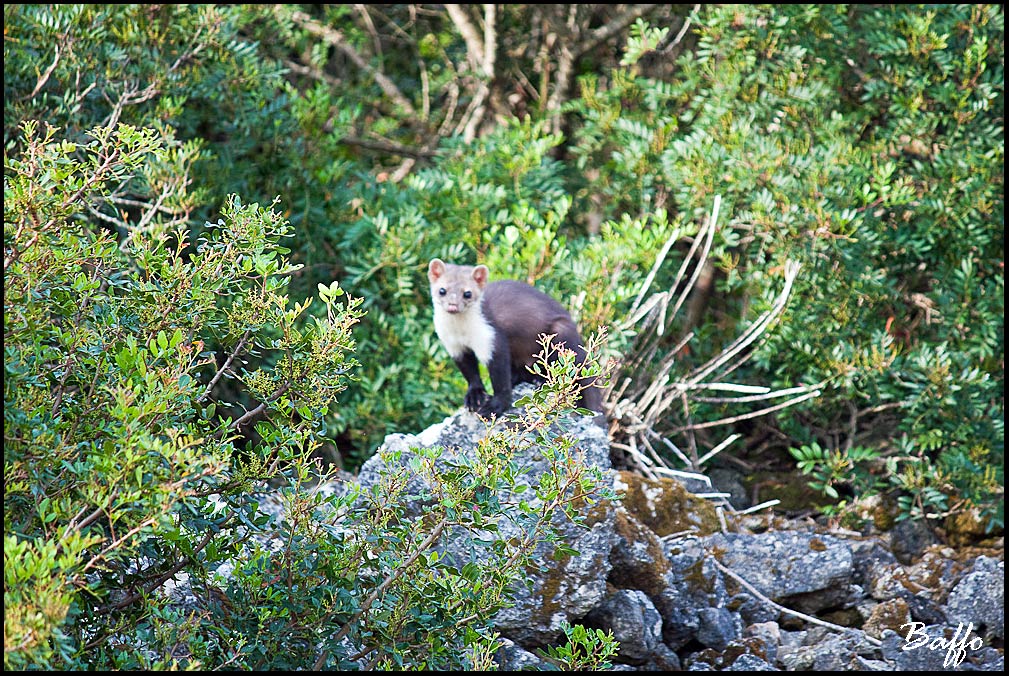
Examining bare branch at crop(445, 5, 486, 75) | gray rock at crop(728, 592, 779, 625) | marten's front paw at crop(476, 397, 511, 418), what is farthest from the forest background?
gray rock at crop(728, 592, 779, 625)

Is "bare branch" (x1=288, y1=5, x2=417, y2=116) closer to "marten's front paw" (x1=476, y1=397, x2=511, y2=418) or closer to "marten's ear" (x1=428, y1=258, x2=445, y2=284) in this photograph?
"marten's ear" (x1=428, y1=258, x2=445, y2=284)

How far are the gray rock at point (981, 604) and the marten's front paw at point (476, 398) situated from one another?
2.64 m

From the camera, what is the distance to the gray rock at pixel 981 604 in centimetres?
609

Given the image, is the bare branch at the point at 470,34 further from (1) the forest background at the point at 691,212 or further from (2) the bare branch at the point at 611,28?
(1) the forest background at the point at 691,212

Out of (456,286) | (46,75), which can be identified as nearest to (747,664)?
(456,286)

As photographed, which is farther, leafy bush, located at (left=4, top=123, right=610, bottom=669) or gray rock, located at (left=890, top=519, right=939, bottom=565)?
gray rock, located at (left=890, top=519, right=939, bottom=565)

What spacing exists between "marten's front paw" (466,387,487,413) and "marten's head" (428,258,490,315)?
0.42 metres

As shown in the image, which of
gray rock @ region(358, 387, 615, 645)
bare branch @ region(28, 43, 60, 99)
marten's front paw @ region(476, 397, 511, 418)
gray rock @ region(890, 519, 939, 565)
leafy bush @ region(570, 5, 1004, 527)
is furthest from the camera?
leafy bush @ region(570, 5, 1004, 527)

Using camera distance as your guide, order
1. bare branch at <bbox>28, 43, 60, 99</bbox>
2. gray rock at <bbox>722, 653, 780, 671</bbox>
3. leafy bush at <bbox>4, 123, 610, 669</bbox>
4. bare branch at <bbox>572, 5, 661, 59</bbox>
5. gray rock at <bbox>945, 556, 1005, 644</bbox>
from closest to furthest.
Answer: leafy bush at <bbox>4, 123, 610, 669</bbox> < gray rock at <bbox>722, 653, 780, 671</bbox> < gray rock at <bbox>945, 556, 1005, 644</bbox> < bare branch at <bbox>28, 43, 60, 99</bbox> < bare branch at <bbox>572, 5, 661, 59</bbox>

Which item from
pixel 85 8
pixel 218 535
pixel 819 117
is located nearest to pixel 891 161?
pixel 819 117

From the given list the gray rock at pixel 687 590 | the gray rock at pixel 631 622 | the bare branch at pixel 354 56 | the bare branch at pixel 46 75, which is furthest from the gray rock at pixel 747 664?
the bare branch at pixel 354 56

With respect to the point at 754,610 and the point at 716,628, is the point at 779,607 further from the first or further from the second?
the point at 716,628

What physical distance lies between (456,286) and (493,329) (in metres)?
0.32

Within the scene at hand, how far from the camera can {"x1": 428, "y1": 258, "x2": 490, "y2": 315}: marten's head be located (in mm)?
6117
